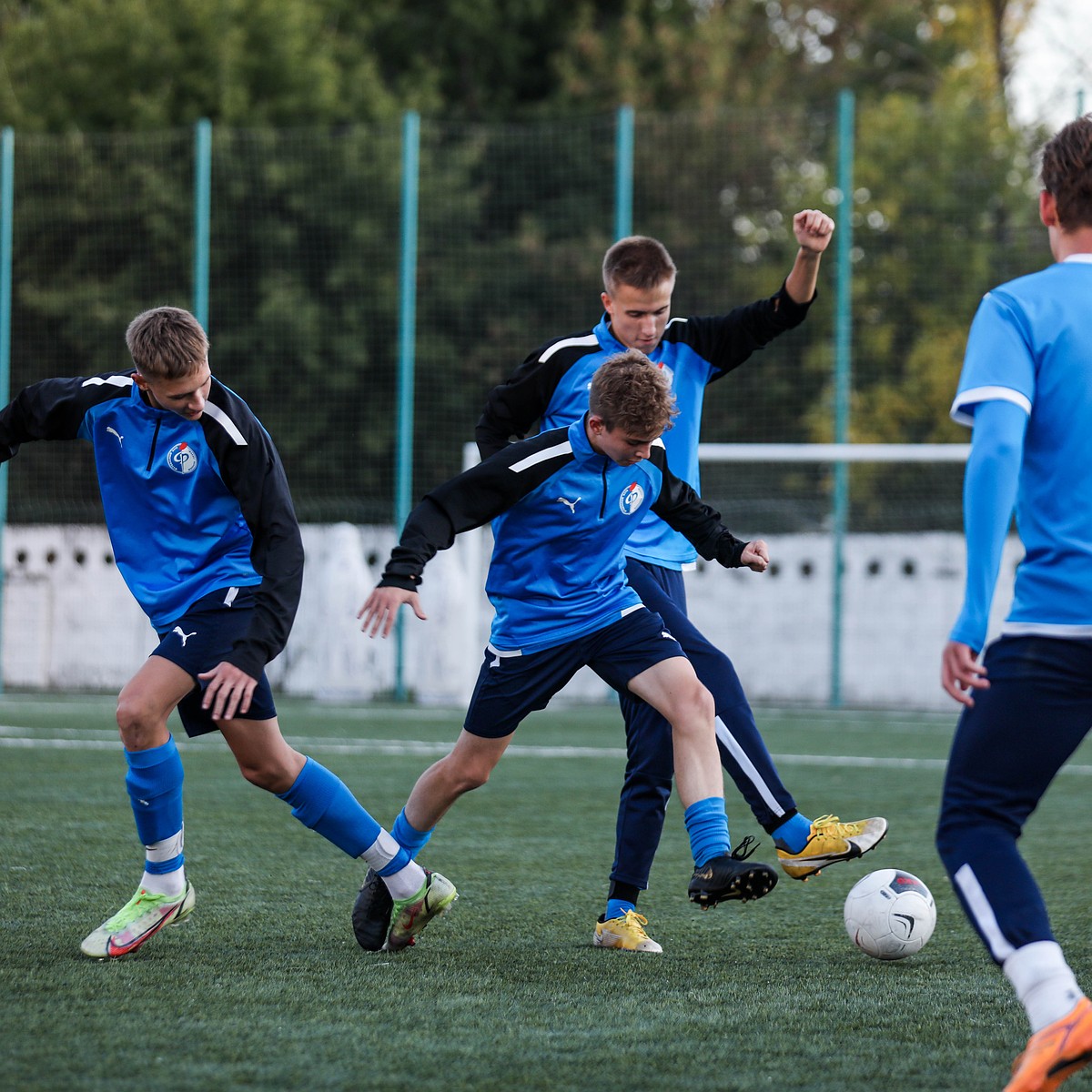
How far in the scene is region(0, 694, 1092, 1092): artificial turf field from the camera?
3186 mm

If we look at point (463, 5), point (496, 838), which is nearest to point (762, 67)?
point (463, 5)

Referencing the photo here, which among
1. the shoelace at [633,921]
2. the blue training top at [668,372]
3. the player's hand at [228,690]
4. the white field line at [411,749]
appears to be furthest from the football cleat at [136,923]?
the white field line at [411,749]

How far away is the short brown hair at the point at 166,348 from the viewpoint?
412 centimetres

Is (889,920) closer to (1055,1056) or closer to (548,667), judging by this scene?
(548,667)

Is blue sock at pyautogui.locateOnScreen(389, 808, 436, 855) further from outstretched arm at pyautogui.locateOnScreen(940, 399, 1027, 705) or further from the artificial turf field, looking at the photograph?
outstretched arm at pyautogui.locateOnScreen(940, 399, 1027, 705)

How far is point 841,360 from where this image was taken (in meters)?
15.4

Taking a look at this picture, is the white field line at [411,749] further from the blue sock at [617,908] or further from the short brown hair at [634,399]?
the short brown hair at [634,399]

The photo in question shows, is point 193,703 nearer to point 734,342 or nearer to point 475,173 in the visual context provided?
point 734,342

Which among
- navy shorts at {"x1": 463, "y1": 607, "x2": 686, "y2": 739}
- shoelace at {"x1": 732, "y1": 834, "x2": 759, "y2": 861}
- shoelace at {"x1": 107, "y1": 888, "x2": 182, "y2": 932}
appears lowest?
shoelace at {"x1": 107, "y1": 888, "x2": 182, "y2": 932}

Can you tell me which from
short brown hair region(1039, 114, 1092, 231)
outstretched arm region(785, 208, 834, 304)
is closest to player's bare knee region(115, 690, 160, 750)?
outstretched arm region(785, 208, 834, 304)

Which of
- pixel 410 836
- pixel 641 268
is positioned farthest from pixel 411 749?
pixel 641 268

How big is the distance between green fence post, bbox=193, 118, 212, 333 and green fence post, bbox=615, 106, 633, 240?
4.01 metres

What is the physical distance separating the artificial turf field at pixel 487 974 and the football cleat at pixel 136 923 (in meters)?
0.05

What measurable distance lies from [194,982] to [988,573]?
2.14m
